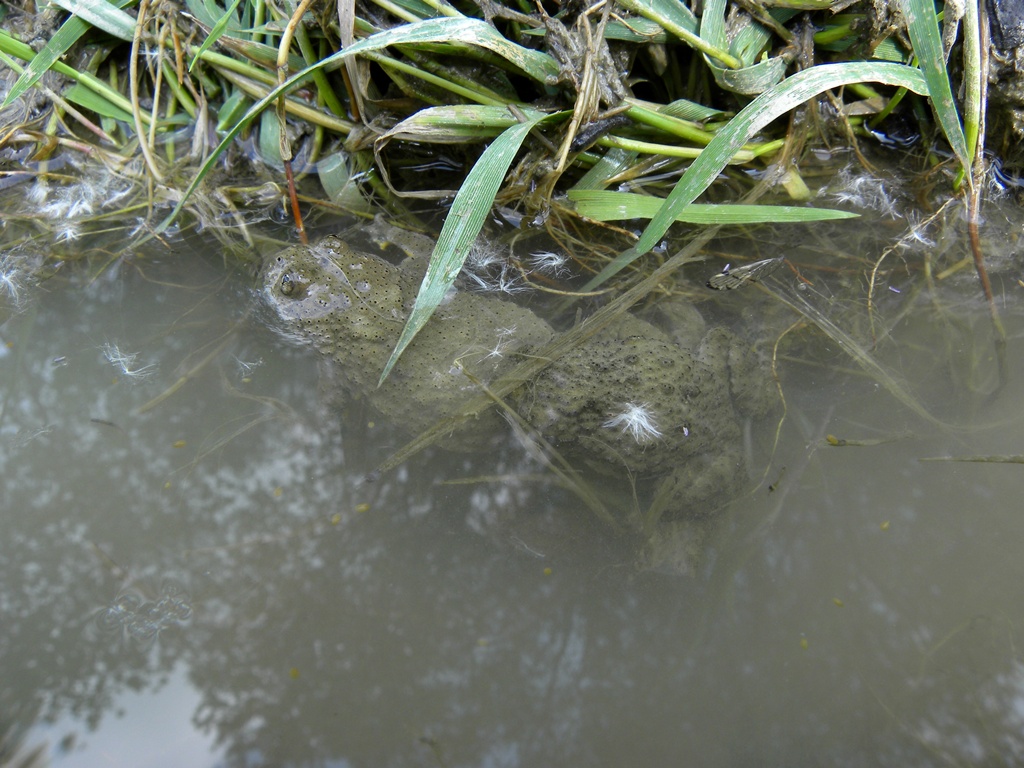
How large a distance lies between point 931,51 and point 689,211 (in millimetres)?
986

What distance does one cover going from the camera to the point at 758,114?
244 cm

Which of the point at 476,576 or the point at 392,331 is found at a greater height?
the point at 392,331

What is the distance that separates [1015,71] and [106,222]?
13.5ft

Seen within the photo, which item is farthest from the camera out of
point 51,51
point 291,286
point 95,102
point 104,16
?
point 95,102

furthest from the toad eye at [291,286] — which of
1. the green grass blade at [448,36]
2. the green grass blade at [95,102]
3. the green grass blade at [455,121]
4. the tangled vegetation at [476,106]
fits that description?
the green grass blade at [95,102]

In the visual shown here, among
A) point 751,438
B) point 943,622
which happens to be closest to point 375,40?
point 751,438

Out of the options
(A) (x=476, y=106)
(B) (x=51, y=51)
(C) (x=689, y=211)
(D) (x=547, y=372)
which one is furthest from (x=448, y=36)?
(B) (x=51, y=51)

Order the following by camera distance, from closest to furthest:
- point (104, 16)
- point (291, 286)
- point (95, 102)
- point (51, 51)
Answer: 1. point (291, 286)
2. point (51, 51)
3. point (104, 16)
4. point (95, 102)

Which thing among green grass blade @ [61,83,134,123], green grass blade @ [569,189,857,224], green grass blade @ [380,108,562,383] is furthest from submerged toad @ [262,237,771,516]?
green grass blade @ [61,83,134,123]

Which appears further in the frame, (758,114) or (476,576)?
(476,576)

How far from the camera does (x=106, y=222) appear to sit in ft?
10.6

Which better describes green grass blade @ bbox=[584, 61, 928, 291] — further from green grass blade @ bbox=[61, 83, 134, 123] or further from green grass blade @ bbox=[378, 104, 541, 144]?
green grass blade @ bbox=[61, 83, 134, 123]

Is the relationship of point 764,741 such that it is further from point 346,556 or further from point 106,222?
point 106,222

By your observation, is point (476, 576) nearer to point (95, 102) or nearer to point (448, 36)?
point (448, 36)
